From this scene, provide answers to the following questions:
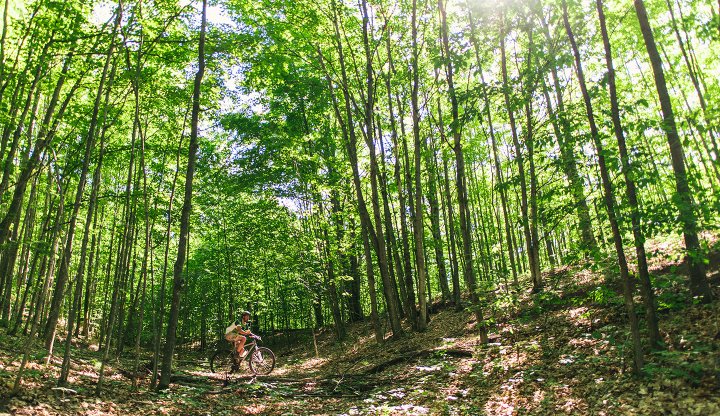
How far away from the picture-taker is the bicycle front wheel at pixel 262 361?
1060 centimetres

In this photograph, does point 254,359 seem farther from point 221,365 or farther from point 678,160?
point 678,160

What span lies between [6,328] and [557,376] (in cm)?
1438

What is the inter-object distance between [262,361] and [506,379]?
682cm

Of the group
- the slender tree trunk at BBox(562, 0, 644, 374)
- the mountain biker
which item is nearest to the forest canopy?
the slender tree trunk at BBox(562, 0, 644, 374)

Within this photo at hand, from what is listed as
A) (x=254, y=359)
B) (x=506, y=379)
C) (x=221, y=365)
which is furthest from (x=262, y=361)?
(x=506, y=379)

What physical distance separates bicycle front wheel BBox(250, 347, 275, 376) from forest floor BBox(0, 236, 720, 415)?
2.66ft

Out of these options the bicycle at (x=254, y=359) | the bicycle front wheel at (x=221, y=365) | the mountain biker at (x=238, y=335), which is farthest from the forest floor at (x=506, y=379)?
the bicycle front wheel at (x=221, y=365)

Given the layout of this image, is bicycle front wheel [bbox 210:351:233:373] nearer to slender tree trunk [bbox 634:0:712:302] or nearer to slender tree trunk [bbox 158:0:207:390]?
slender tree trunk [bbox 158:0:207:390]

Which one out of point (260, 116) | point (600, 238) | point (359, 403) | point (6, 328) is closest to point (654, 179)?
point (600, 238)

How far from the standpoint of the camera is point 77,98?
32.1 ft

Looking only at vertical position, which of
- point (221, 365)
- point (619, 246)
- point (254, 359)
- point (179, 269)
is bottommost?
point (221, 365)

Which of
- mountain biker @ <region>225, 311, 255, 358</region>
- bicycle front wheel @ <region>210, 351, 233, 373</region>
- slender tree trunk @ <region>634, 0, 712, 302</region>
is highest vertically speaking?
slender tree trunk @ <region>634, 0, 712, 302</region>

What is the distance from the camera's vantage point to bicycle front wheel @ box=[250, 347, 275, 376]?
1060 cm

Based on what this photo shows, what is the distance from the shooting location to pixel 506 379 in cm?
647
